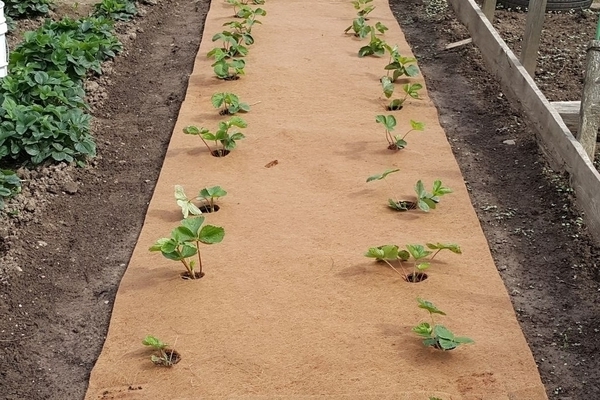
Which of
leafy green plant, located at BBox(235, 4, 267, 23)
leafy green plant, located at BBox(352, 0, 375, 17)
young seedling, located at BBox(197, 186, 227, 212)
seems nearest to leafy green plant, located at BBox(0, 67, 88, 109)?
young seedling, located at BBox(197, 186, 227, 212)

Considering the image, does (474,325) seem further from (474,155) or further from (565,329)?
(474,155)

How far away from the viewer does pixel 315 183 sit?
5.46 meters

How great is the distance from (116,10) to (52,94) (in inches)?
109

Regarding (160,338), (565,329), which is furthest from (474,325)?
(160,338)

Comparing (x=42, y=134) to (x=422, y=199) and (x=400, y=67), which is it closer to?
(x=422, y=199)

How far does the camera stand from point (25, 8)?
883 centimetres

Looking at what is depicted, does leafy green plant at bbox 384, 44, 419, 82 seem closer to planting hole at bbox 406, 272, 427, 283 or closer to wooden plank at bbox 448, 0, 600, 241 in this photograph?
wooden plank at bbox 448, 0, 600, 241

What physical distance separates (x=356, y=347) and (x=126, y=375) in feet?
3.32

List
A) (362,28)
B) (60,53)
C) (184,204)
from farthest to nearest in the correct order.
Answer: (362,28) → (60,53) → (184,204)

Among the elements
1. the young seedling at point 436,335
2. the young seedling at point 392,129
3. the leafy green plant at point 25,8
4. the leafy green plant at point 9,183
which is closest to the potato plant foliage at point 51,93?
the leafy green plant at point 9,183

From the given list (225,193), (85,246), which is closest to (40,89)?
(85,246)

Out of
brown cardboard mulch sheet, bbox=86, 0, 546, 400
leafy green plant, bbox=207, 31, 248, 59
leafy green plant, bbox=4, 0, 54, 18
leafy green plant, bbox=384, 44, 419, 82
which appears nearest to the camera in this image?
brown cardboard mulch sheet, bbox=86, 0, 546, 400

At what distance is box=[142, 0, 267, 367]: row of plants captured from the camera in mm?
4281

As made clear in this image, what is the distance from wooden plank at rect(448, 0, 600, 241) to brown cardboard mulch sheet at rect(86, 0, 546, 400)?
2.01 ft
